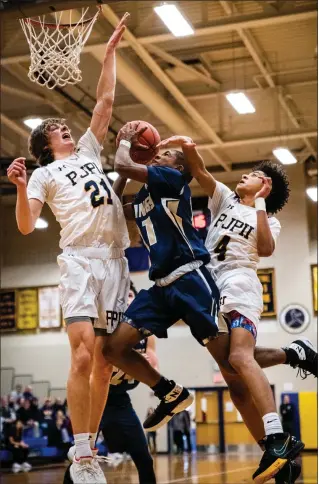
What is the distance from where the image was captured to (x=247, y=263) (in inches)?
230

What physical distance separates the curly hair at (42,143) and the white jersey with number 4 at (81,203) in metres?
0.21

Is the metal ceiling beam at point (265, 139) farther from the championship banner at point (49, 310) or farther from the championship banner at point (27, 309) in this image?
the championship banner at point (27, 309)

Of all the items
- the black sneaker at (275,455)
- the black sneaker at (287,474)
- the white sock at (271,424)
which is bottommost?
the black sneaker at (287,474)

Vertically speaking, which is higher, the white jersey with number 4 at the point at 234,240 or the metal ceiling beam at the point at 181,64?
the metal ceiling beam at the point at 181,64

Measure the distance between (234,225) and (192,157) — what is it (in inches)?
26.3

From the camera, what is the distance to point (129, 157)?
5.42 m

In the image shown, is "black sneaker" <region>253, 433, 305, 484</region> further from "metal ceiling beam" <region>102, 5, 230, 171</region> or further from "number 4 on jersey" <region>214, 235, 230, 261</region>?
"metal ceiling beam" <region>102, 5, 230, 171</region>

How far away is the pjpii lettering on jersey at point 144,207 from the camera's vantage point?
550 cm

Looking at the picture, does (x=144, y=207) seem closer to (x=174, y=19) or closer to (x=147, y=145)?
(x=147, y=145)

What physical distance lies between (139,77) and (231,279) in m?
10.3

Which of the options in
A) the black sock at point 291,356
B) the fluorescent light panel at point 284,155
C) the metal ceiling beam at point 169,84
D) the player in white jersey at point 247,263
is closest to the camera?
the player in white jersey at point 247,263

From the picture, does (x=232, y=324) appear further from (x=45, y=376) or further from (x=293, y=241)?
(x=45, y=376)

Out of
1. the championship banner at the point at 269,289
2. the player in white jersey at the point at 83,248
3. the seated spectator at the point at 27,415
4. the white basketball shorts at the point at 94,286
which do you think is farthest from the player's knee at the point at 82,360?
the championship banner at the point at 269,289

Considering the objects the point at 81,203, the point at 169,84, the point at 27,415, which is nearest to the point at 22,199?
the point at 81,203
